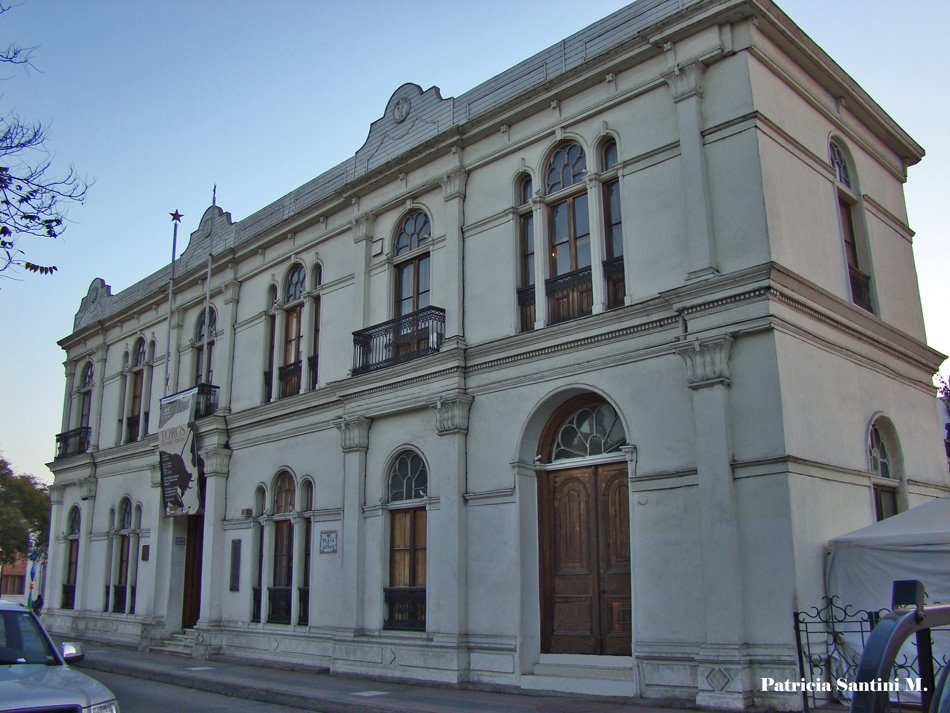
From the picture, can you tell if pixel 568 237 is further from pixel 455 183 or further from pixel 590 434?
pixel 590 434

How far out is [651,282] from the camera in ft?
40.7

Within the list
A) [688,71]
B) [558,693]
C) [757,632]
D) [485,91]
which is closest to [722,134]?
[688,71]

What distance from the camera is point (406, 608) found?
15.1 meters

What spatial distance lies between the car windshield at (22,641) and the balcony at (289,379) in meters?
11.3

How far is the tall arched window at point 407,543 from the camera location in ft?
49.2

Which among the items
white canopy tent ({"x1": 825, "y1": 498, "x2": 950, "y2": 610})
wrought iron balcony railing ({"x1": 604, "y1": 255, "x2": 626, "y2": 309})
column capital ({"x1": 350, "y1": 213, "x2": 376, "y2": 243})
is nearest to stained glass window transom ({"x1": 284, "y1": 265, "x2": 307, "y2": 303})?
column capital ({"x1": 350, "y1": 213, "x2": 376, "y2": 243})

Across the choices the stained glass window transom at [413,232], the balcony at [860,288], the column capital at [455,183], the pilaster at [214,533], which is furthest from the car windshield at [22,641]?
the pilaster at [214,533]

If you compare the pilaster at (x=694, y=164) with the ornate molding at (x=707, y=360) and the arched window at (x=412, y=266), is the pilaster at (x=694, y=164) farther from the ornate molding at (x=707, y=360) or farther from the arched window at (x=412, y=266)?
the arched window at (x=412, y=266)

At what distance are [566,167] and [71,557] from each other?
2185 cm

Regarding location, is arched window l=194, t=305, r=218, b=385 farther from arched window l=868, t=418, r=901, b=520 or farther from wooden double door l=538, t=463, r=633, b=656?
arched window l=868, t=418, r=901, b=520

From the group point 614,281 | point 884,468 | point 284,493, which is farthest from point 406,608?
point 884,468

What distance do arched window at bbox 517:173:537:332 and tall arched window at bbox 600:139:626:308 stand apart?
148cm

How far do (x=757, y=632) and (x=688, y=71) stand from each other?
7.75 m

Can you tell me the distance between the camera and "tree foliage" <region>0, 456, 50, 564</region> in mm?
45406
